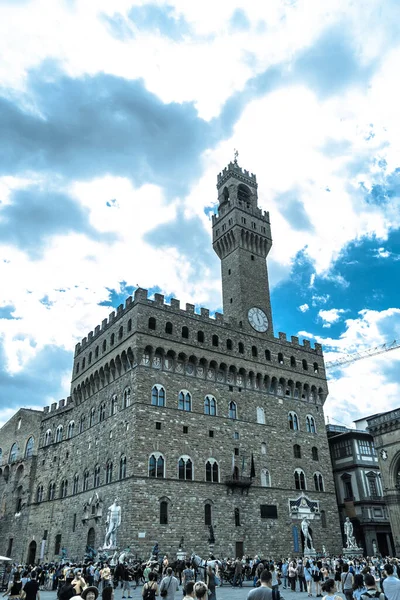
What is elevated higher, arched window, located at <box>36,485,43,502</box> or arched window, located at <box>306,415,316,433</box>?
arched window, located at <box>306,415,316,433</box>

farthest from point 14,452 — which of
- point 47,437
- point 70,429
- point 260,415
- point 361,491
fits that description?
point 361,491

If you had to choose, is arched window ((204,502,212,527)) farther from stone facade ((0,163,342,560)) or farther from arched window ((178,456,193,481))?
arched window ((178,456,193,481))

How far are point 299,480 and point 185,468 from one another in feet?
40.2

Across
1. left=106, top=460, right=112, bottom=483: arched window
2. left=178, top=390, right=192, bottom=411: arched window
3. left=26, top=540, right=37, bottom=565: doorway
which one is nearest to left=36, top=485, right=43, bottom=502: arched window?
left=26, top=540, right=37, bottom=565: doorway

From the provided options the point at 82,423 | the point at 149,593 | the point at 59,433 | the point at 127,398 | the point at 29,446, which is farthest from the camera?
the point at 29,446

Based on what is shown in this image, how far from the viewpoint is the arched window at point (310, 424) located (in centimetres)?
4671

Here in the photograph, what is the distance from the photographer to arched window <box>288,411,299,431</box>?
45312mm

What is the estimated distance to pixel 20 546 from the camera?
149 ft

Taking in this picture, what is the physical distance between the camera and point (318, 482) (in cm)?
4472

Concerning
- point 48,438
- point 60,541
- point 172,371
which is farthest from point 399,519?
point 48,438

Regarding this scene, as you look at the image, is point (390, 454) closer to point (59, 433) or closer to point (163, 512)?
point (163, 512)

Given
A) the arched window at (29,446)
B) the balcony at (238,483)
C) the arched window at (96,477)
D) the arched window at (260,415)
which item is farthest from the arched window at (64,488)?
the arched window at (260,415)

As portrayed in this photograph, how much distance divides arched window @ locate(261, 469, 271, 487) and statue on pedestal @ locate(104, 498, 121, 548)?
1258cm

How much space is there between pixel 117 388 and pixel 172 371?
4.70m
